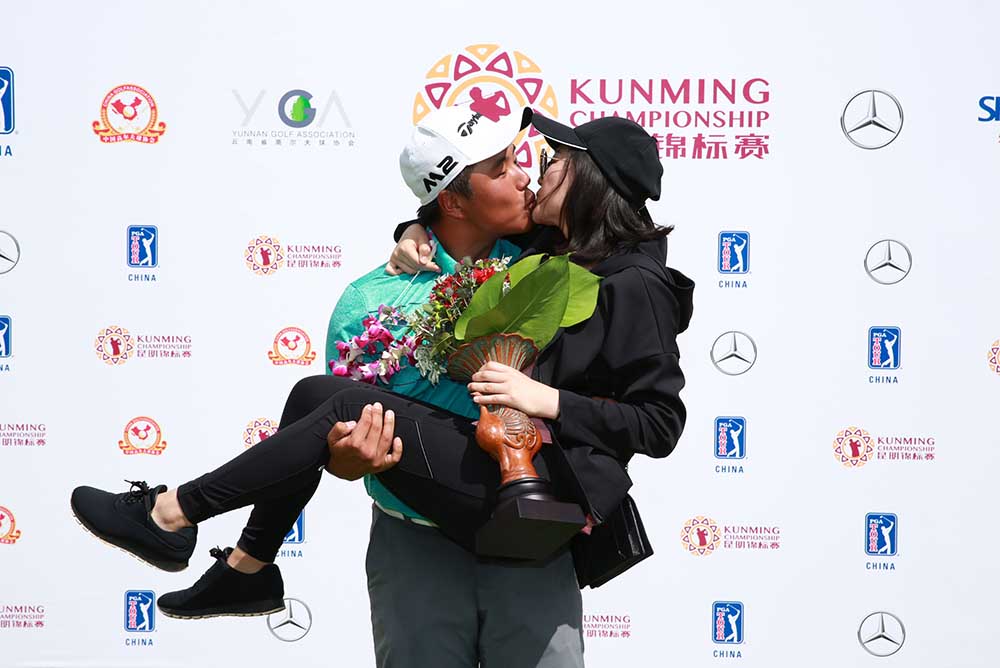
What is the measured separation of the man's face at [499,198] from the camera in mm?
1811

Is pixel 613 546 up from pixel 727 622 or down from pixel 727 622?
up

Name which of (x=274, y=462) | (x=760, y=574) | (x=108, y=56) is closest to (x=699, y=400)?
(x=760, y=574)

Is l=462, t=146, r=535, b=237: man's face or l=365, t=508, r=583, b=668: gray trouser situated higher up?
l=462, t=146, r=535, b=237: man's face

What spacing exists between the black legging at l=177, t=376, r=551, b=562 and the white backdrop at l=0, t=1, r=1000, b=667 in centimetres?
161

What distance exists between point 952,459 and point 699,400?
792 millimetres

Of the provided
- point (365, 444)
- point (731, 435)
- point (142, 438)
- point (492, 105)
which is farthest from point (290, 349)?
point (365, 444)

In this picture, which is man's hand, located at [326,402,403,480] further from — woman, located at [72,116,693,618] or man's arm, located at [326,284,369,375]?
man's arm, located at [326,284,369,375]

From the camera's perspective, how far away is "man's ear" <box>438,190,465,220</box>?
1847 mm

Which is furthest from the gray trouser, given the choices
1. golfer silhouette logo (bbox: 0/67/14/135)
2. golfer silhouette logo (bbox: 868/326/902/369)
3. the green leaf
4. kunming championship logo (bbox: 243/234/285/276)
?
golfer silhouette logo (bbox: 0/67/14/135)

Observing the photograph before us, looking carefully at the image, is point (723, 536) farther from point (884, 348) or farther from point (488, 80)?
point (488, 80)

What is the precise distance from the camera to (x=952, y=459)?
3.20m

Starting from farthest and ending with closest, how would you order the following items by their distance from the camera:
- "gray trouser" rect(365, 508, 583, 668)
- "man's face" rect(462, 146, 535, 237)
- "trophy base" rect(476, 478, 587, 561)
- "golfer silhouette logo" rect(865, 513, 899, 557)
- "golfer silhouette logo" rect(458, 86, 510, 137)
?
"golfer silhouette logo" rect(865, 513, 899, 557) → "golfer silhouette logo" rect(458, 86, 510, 137) → "man's face" rect(462, 146, 535, 237) → "gray trouser" rect(365, 508, 583, 668) → "trophy base" rect(476, 478, 587, 561)

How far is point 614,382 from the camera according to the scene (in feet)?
5.56

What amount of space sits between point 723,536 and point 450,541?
5.65 ft
